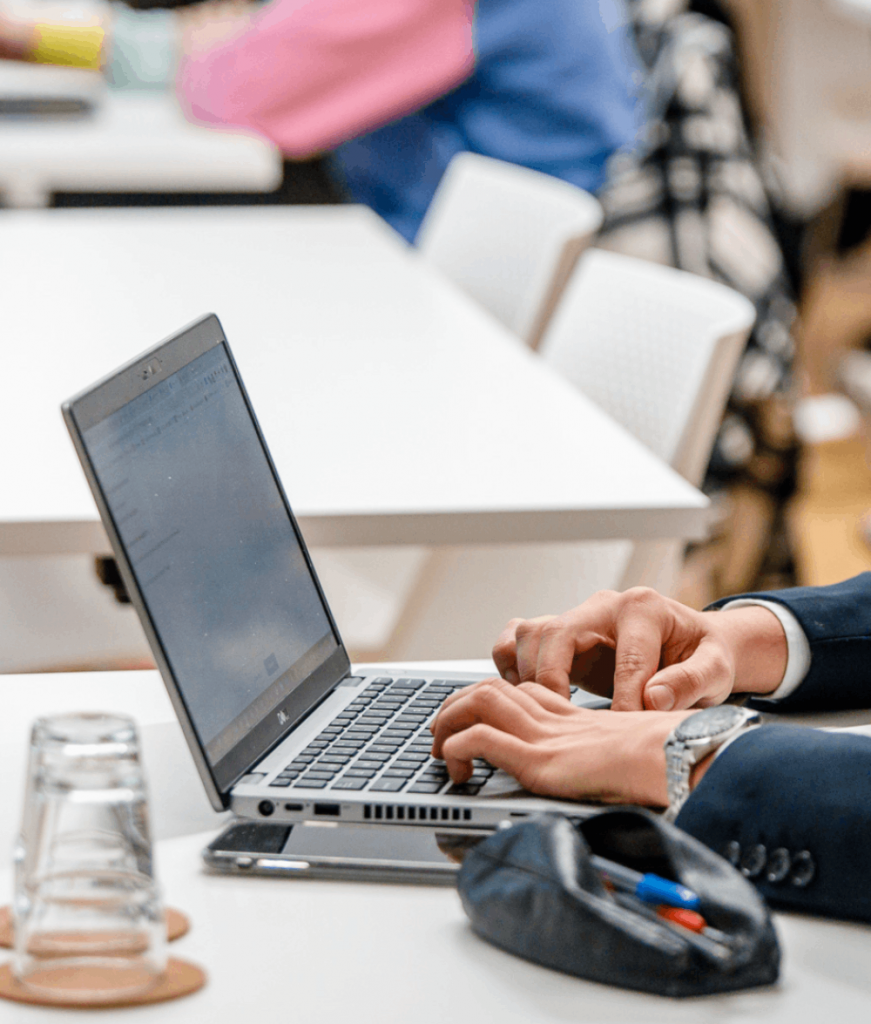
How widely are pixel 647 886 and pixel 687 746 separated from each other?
0.38 ft

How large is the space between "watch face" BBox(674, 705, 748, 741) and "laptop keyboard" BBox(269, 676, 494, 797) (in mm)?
96

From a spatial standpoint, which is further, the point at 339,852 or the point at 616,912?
the point at 339,852

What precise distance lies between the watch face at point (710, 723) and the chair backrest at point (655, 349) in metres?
0.72

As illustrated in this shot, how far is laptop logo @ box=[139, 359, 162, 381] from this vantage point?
70 cm

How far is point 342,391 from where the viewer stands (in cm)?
142

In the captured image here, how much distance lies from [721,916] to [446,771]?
7.6 inches

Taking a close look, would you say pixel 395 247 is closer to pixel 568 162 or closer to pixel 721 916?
pixel 568 162

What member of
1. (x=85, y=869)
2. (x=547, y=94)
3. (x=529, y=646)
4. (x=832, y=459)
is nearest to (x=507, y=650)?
(x=529, y=646)

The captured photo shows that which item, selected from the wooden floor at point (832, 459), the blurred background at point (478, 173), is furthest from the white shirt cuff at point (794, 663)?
the wooden floor at point (832, 459)

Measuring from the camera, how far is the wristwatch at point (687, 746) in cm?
66

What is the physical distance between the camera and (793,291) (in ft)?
9.64

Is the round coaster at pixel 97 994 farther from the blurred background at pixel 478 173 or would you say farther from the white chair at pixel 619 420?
the white chair at pixel 619 420

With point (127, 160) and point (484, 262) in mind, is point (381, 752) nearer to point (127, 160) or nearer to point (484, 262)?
point (484, 262)

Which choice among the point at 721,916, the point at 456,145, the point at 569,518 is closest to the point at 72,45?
the point at 456,145
